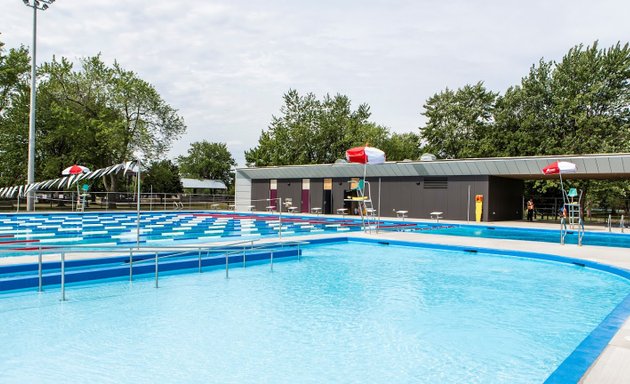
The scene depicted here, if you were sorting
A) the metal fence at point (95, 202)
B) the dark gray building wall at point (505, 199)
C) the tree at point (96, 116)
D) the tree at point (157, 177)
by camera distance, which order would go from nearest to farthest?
the dark gray building wall at point (505, 199), the metal fence at point (95, 202), the tree at point (96, 116), the tree at point (157, 177)

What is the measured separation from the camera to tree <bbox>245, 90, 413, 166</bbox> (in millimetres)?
47375

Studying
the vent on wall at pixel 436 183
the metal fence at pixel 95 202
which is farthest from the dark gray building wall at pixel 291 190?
the vent on wall at pixel 436 183

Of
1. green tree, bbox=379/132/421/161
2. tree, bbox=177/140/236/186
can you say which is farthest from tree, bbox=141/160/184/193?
tree, bbox=177/140/236/186

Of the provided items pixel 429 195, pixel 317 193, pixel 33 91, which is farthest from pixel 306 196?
pixel 33 91

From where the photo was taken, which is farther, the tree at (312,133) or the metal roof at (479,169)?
the tree at (312,133)

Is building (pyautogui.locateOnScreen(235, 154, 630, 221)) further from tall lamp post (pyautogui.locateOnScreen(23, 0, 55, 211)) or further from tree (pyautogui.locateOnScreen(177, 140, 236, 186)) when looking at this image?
tree (pyautogui.locateOnScreen(177, 140, 236, 186))

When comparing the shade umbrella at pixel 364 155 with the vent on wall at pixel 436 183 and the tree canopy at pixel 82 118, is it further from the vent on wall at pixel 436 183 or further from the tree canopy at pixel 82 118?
the tree canopy at pixel 82 118

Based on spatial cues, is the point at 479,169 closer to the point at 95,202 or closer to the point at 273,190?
the point at 273,190

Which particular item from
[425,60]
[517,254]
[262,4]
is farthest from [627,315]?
[425,60]

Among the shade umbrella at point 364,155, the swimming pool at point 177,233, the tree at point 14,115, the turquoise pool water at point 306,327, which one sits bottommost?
the turquoise pool water at point 306,327

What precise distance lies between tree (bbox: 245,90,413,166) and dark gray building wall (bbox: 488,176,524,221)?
19409 mm

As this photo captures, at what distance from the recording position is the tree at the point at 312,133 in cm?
4738

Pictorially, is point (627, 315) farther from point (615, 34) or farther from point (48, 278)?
point (615, 34)

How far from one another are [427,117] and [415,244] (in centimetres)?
3321
